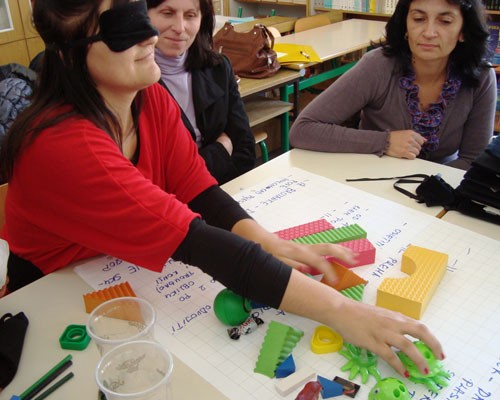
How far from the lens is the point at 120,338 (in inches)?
32.5

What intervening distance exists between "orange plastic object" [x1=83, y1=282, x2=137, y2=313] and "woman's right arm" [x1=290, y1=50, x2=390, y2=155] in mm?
879

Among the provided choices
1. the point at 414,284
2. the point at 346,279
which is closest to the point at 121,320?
the point at 346,279

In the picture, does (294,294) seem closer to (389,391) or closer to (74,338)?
(389,391)

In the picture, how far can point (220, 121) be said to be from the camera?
6.14 feet

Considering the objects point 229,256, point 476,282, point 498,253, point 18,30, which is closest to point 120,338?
point 229,256

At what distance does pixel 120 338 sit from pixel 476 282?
719 millimetres

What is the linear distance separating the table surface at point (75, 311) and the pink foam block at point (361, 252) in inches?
12.0

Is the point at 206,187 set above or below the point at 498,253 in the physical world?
above

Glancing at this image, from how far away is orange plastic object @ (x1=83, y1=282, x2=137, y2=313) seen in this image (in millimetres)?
958

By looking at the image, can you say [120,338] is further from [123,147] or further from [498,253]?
Result: [498,253]

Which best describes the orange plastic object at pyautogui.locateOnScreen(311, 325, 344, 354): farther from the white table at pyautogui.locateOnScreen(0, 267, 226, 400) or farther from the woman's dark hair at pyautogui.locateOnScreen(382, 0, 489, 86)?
the woman's dark hair at pyautogui.locateOnScreen(382, 0, 489, 86)

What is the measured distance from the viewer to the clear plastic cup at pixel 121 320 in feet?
2.71

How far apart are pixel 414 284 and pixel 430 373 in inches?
8.4

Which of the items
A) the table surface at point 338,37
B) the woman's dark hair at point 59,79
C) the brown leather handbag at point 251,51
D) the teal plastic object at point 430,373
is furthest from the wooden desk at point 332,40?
the teal plastic object at point 430,373
